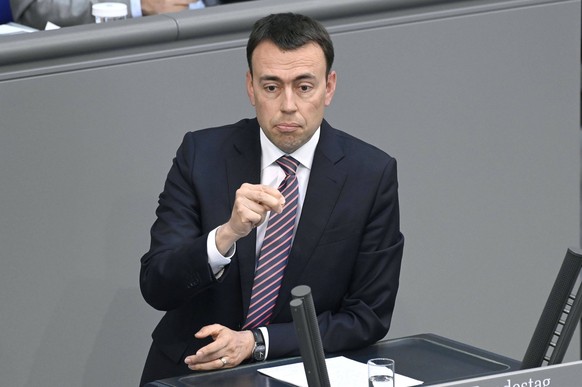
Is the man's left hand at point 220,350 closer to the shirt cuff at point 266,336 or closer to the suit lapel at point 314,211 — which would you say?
the shirt cuff at point 266,336

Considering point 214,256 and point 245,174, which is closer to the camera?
point 214,256

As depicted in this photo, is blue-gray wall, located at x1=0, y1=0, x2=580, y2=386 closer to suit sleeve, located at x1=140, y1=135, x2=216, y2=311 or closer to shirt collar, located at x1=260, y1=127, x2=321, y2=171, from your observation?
suit sleeve, located at x1=140, y1=135, x2=216, y2=311

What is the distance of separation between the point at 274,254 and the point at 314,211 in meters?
0.13

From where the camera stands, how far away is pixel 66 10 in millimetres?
3598

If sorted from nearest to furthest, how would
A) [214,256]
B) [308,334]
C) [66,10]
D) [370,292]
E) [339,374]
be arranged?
[308,334]
[339,374]
[214,256]
[370,292]
[66,10]

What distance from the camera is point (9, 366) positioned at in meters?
Result: 3.24

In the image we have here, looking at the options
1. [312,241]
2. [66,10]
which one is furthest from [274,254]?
[66,10]

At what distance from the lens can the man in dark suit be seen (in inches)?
106

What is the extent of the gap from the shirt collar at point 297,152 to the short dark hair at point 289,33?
185 millimetres

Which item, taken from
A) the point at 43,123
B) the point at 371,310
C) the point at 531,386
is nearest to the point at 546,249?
the point at 371,310

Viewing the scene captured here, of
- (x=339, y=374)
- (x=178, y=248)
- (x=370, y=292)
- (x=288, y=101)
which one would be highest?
(x=288, y=101)

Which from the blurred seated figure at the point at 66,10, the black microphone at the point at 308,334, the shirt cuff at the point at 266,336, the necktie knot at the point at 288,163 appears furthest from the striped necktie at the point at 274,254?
the blurred seated figure at the point at 66,10

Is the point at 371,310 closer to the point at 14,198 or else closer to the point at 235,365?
the point at 235,365

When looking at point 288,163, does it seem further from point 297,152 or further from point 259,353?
point 259,353
